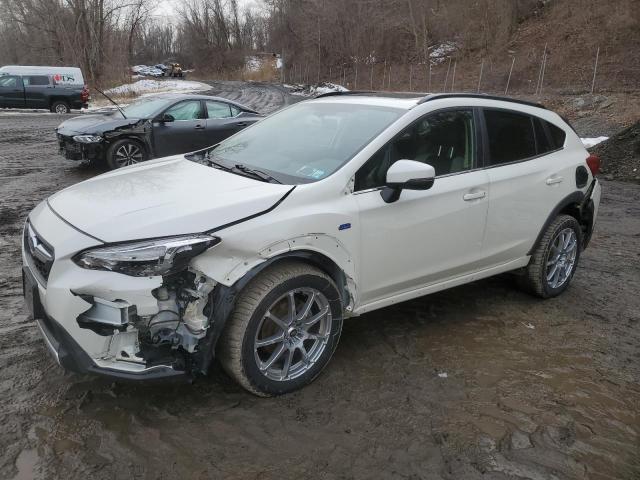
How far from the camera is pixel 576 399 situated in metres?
3.32

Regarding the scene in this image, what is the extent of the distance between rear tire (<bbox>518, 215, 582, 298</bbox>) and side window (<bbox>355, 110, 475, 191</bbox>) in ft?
3.81

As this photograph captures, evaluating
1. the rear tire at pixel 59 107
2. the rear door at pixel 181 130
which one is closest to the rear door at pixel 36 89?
the rear tire at pixel 59 107

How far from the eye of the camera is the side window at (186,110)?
391 inches

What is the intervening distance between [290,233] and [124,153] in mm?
7473

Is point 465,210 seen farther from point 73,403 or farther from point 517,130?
point 73,403

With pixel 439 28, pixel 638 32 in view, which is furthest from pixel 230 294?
pixel 439 28

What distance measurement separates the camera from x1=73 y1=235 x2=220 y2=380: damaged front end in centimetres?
264

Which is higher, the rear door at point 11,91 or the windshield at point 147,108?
the windshield at point 147,108

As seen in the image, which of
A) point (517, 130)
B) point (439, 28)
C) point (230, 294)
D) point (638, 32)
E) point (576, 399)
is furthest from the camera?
point (439, 28)

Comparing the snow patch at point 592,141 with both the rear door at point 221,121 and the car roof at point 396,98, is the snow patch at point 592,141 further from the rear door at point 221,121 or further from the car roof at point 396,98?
the car roof at point 396,98

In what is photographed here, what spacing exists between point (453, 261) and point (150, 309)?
2185mm

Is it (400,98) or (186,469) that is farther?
(400,98)

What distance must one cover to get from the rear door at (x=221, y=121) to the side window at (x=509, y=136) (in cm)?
688

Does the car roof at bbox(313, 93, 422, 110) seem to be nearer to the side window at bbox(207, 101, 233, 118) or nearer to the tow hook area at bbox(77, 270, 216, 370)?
the tow hook area at bbox(77, 270, 216, 370)
